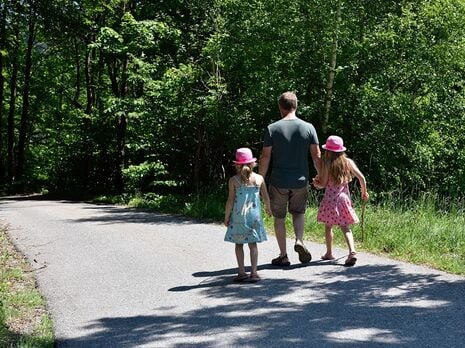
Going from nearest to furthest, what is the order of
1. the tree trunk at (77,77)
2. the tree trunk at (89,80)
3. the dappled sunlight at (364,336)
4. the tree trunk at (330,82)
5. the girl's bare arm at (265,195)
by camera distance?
the dappled sunlight at (364,336) → the girl's bare arm at (265,195) → the tree trunk at (330,82) → the tree trunk at (89,80) → the tree trunk at (77,77)

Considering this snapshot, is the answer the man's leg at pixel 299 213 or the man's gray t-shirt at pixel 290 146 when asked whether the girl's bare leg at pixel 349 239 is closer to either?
the man's leg at pixel 299 213

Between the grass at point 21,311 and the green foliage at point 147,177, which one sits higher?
the green foliage at point 147,177

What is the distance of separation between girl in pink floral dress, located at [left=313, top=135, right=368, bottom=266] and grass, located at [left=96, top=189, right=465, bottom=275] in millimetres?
1009

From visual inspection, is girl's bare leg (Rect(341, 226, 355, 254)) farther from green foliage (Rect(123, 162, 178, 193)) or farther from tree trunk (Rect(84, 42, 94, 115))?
tree trunk (Rect(84, 42, 94, 115))

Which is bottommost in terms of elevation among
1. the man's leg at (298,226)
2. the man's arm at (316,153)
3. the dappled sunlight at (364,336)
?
the dappled sunlight at (364,336)

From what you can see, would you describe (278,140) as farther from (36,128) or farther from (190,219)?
(36,128)

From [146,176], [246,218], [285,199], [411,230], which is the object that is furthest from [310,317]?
[146,176]

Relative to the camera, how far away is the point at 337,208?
6918 millimetres

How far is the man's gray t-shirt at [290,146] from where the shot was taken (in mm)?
6605

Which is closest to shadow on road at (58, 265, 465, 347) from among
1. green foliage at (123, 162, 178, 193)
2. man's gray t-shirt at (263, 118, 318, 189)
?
man's gray t-shirt at (263, 118, 318, 189)

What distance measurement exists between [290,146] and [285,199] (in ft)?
2.19

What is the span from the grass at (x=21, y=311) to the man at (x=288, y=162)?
2.87 meters

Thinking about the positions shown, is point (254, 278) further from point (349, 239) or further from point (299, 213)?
point (349, 239)

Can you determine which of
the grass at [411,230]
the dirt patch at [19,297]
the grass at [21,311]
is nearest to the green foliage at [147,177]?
the grass at [411,230]
